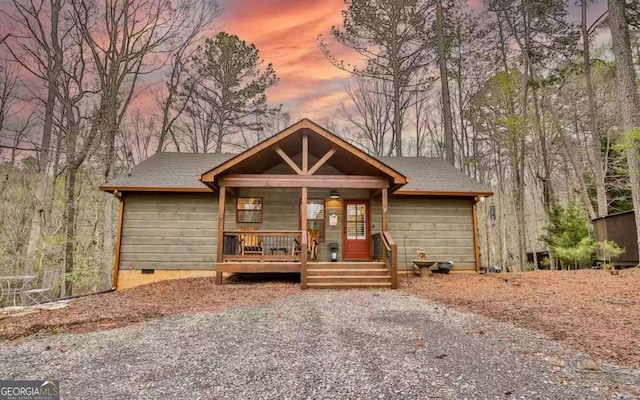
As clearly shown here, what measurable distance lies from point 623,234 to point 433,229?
5503 millimetres

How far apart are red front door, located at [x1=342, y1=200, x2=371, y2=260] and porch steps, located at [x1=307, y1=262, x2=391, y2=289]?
2107 millimetres

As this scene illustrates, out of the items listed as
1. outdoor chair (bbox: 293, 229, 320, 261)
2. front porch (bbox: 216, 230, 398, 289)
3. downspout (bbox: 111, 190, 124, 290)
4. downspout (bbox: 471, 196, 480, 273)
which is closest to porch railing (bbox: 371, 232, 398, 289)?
front porch (bbox: 216, 230, 398, 289)

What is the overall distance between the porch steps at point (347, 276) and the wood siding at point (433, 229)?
2.26 m

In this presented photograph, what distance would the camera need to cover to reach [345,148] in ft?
28.0

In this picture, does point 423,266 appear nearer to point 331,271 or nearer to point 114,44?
point 331,271

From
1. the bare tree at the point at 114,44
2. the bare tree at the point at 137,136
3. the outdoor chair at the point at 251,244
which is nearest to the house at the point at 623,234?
the outdoor chair at the point at 251,244

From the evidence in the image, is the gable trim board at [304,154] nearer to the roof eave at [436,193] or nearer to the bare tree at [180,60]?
the roof eave at [436,193]

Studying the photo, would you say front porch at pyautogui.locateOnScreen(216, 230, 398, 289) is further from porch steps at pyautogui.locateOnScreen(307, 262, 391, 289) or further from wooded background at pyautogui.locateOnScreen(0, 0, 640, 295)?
wooded background at pyautogui.locateOnScreen(0, 0, 640, 295)

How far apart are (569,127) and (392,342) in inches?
675

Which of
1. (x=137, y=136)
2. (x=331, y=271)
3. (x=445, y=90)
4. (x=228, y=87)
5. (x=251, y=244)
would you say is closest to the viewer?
(x=331, y=271)

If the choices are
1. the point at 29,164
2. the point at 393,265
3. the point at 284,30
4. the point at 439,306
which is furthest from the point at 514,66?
the point at 29,164

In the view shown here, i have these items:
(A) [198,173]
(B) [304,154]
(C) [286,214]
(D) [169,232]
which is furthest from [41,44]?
(B) [304,154]

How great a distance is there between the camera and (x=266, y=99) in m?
17.6

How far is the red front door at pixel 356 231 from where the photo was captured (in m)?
10.5
